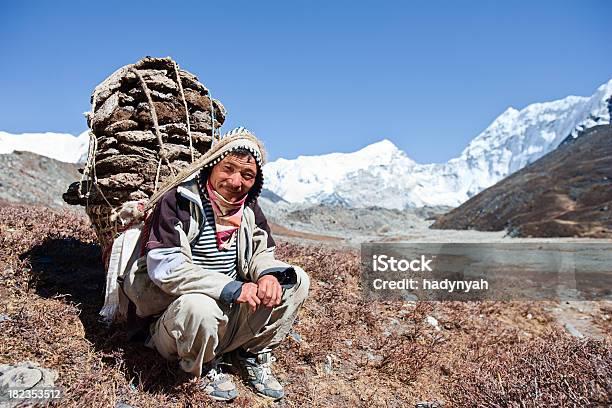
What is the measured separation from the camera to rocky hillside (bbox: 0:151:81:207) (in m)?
23.7

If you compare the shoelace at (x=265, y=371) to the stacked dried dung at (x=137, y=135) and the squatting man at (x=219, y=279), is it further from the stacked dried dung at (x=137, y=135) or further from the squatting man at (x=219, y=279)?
the stacked dried dung at (x=137, y=135)

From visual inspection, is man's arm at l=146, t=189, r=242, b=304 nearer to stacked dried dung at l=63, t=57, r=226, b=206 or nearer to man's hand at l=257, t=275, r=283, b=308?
man's hand at l=257, t=275, r=283, b=308

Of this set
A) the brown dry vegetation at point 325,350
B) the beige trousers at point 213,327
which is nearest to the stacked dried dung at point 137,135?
the brown dry vegetation at point 325,350

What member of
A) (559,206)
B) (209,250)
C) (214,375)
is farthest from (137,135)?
(559,206)

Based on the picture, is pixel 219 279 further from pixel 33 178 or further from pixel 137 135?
pixel 33 178

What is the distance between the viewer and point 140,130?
17.8 feet

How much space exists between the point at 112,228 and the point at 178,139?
4.52 feet

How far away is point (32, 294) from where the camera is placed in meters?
5.03

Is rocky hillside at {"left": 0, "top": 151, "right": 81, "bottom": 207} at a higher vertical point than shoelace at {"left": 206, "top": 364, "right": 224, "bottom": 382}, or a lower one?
higher

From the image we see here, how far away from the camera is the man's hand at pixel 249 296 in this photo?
3535 mm

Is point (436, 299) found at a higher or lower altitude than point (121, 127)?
lower

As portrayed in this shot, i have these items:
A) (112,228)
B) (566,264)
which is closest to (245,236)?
(112,228)

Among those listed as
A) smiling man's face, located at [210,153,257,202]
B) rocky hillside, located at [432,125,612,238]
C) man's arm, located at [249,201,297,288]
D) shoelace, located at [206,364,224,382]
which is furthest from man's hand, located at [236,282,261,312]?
rocky hillside, located at [432,125,612,238]

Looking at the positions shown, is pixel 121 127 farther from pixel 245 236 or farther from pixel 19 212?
pixel 19 212
